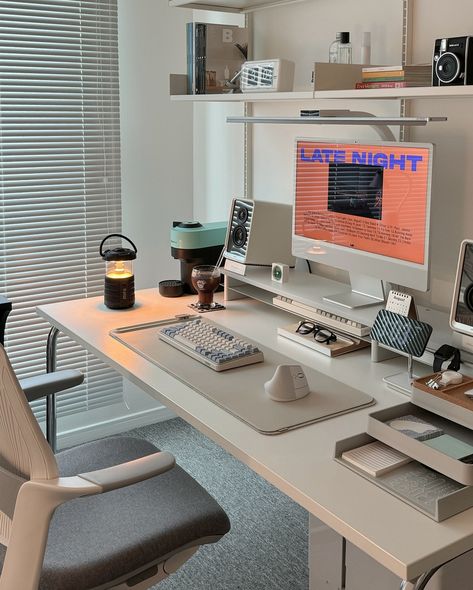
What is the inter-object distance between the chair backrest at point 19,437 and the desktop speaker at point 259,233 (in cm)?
123

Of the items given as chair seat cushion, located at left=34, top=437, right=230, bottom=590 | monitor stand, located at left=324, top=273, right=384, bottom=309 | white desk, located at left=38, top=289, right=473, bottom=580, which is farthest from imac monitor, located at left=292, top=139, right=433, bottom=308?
chair seat cushion, located at left=34, top=437, right=230, bottom=590

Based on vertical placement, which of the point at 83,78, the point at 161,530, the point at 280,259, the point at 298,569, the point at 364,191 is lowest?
the point at 298,569

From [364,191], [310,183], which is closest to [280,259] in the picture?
[310,183]

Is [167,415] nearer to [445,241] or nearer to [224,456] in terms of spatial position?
[224,456]

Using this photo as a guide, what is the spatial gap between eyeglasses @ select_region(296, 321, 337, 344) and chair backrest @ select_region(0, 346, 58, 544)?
0.95 metres

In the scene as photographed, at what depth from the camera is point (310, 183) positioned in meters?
2.27

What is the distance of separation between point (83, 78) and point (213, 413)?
1825mm

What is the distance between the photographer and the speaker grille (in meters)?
2.52

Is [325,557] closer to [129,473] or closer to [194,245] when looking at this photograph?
[129,473]

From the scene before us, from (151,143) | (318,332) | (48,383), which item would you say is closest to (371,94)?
(318,332)

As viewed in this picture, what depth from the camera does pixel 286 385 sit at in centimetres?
173

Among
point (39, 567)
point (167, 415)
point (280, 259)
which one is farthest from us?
point (167, 415)

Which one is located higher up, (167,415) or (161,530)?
(161,530)

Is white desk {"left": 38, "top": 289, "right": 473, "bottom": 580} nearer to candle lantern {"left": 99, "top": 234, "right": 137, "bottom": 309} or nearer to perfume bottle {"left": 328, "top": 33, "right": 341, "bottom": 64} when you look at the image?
candle lantern {"left": 99, "top": 234, "right": 137, "bottom": 309}
